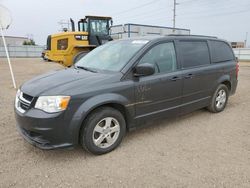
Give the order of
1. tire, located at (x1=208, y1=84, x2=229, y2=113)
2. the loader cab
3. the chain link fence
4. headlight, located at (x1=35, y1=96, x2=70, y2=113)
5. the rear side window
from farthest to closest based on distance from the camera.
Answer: the chain link fence, the loader cab, tire, located at (x1=208, y1=84, x2=229, y2=113), the rear side window, headlight, located at (x1=35, y1=96, x2=70, y2=113)

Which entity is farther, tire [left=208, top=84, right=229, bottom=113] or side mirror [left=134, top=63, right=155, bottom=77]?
tire [left=208, top=84, right=229, bottom=113]

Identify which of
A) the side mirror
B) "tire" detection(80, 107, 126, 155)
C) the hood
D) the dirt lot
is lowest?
the dirt lot

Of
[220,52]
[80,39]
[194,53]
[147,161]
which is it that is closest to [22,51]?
[80,39]

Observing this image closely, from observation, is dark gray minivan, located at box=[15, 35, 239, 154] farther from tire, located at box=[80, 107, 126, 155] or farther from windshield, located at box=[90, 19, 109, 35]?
windshield, located at box=[90, 19, 109, 35]

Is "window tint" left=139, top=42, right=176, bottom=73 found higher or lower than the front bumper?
higher

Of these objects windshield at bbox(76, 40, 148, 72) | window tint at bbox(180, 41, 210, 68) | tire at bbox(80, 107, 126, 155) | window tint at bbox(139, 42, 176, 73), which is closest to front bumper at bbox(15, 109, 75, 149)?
tire at bbox(80, 107, 126, 155)

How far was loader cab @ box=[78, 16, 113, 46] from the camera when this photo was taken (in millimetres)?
12227

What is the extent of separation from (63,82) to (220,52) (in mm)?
3719

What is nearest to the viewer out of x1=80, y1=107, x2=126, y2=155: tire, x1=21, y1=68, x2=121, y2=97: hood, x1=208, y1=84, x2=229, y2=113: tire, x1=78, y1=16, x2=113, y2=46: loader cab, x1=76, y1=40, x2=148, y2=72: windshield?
x1=21, y1=68, x2=121, y2=97: hood

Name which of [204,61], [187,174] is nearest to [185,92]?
[204,61]

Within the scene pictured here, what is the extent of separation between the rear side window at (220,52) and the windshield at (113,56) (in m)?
1.96

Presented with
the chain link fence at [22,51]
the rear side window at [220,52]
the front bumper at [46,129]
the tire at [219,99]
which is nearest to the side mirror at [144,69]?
the front bumper at [46,129]

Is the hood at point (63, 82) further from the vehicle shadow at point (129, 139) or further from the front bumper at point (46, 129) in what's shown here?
the vehicle shadow at point (129, 139)

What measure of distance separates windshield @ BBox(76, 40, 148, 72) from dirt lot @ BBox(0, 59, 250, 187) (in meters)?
1.30
